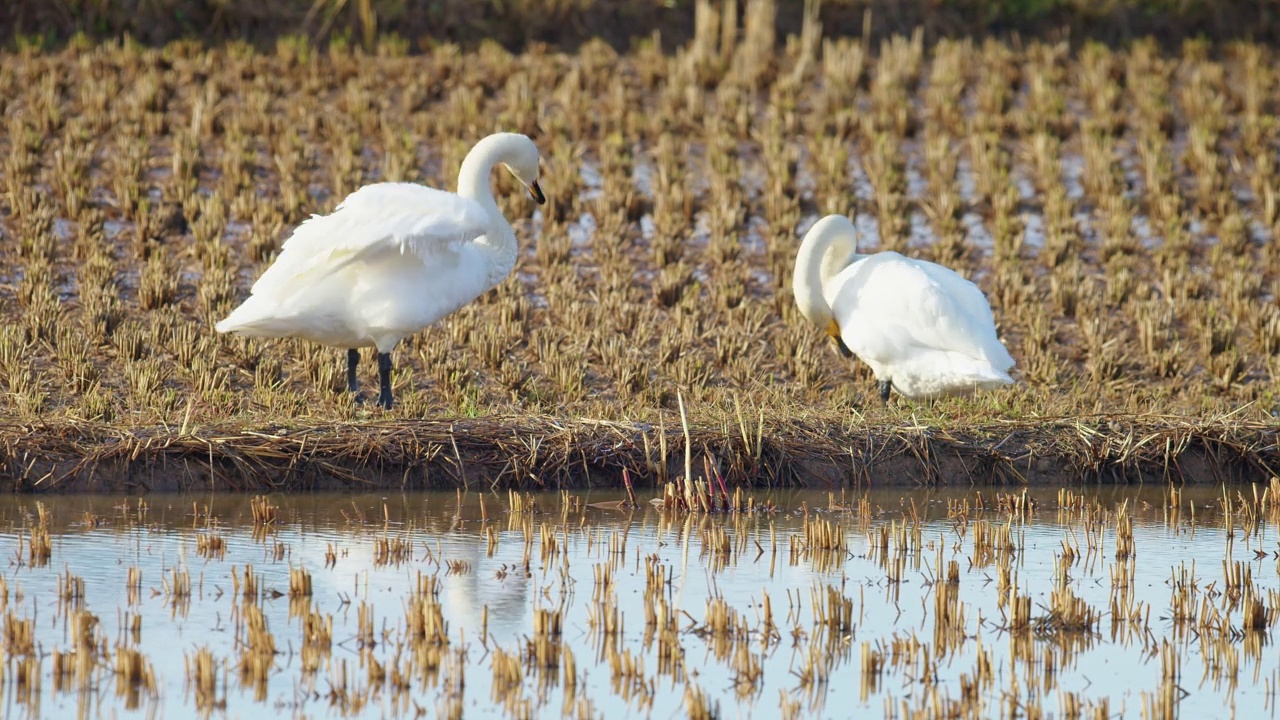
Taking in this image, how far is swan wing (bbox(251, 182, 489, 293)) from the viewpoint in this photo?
835 cm

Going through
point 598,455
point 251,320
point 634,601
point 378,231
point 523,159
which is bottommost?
point 634,601

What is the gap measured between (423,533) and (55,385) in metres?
3.69

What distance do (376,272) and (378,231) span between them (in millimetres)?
420

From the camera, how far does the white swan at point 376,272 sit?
840cm

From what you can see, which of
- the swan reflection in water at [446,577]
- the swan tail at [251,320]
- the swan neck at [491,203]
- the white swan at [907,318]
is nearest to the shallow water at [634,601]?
the swan reflection in water at [446,577]

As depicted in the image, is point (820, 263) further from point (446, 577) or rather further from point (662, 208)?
point (446, 577)

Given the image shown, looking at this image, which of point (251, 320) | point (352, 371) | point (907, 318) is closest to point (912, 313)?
point (907, 318)

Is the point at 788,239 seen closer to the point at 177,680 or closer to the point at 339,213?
the point at 339,213

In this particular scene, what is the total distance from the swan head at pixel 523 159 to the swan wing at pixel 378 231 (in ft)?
3.47

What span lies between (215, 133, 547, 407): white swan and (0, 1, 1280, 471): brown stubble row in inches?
17.8

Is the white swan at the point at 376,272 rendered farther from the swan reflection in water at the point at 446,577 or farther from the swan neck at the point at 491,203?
the swan reflection in water at the point at 446,577

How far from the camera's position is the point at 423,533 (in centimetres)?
700

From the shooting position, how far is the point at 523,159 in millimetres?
9789

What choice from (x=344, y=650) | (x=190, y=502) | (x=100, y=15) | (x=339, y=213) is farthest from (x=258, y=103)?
(x=344, y=650)
